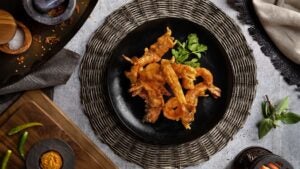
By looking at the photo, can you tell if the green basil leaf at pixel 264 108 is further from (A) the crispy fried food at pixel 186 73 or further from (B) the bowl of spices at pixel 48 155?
(B) the bowl of spices at pixel 48 155

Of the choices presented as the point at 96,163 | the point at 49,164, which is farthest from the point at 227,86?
the point at 49,164

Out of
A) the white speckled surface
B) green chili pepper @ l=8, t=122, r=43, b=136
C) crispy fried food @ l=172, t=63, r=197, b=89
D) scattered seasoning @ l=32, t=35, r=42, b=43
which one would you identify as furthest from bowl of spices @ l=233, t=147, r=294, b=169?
scattered seasoning @ l=32, t=35, r=42, b=43

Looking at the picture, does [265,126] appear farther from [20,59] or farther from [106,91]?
[20,59]

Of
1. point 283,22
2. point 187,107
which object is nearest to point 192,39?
point 187,107

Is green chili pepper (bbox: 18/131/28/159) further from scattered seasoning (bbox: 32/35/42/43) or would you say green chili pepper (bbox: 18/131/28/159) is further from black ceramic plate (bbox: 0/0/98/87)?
scattered seasoning (bbox: 32/35/42/43)

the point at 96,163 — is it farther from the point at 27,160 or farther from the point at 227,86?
the point at 227,86

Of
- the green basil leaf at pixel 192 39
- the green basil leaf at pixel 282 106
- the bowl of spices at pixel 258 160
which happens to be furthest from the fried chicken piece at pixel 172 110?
the green basil leaf at pixel 282 106
